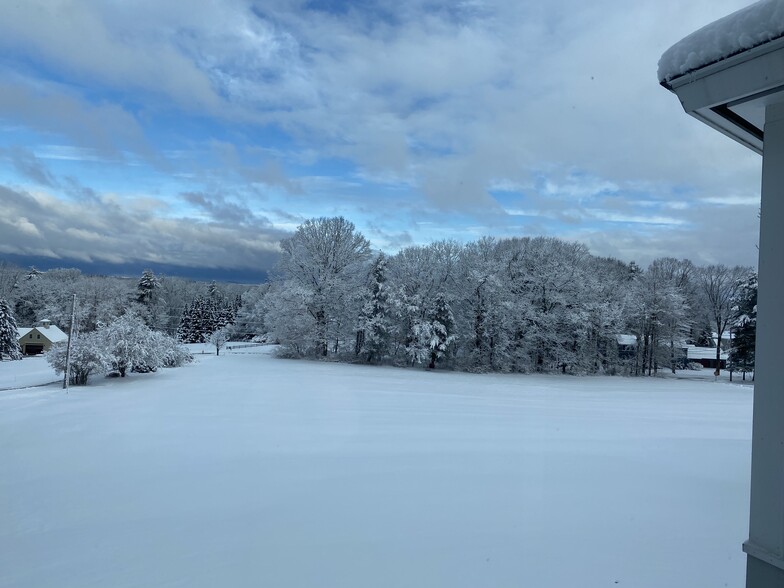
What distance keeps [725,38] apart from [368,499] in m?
5.45

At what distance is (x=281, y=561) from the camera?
4.12 metres

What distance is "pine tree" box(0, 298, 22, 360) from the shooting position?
36719 mm

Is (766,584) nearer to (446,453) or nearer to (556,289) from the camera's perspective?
(446,453)

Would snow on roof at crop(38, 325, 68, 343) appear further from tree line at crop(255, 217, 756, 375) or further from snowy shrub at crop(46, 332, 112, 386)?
snowy shrub at crop(46, 332, 112, 386)

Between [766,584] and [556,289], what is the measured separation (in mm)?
31116

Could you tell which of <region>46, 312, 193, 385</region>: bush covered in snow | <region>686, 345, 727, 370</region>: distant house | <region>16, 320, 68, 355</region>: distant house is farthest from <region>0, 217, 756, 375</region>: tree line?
<region>16, 320, 68, 355</region>: distant house

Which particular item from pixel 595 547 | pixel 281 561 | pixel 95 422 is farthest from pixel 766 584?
pixel 95 422

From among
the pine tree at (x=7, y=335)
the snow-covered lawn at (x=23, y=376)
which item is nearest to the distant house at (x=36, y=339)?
the pine tree at (x=7, y=335)

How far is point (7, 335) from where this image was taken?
37094 mm

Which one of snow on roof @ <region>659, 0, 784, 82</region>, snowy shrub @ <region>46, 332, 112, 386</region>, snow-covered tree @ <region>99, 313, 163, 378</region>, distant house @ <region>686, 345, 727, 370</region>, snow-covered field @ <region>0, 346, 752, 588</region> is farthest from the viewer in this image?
distant house @ <region>686, 345, 727, 370</region>

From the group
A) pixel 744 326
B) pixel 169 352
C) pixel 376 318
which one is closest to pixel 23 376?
pixel 169 352

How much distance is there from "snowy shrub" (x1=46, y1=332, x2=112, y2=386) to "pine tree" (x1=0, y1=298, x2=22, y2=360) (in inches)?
897

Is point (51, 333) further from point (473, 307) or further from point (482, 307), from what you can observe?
point (482, 307)

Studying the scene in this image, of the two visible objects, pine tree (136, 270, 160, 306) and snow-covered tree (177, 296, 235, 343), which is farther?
snow-covered tree (177, 296, 235, 343)
